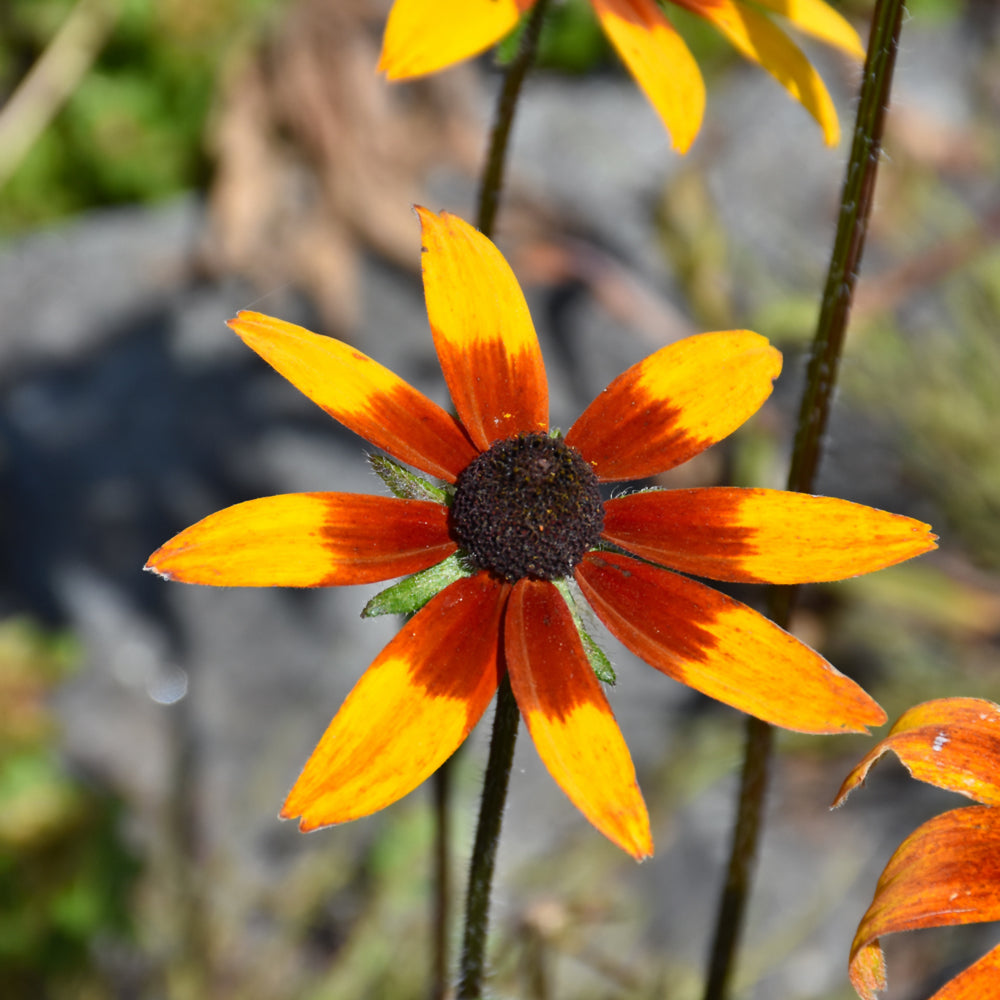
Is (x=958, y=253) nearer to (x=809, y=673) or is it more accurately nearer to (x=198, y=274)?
(x=198, y=274)

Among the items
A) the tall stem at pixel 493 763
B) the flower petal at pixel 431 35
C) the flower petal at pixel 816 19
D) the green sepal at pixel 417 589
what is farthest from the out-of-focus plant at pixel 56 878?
the flower petal at pixel 816 19

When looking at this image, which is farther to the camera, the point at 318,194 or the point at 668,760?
the point at 318,194

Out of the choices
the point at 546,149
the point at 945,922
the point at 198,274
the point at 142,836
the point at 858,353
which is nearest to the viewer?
the point at 945,922

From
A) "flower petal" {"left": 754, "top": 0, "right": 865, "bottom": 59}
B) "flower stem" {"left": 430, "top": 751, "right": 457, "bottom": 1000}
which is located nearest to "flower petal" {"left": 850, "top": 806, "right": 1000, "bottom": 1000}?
"flower stem" {"left": 430, "top": 751, "right": 457, "bottom": 1000}

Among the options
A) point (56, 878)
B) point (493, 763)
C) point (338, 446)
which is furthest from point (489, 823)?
point (338, 446)

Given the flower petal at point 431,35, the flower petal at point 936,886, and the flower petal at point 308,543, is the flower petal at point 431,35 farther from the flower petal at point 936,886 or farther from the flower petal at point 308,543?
the flower petal at point 936,886

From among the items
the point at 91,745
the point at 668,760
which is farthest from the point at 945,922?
the point at 91,745

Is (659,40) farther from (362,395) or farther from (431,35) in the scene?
(362,395)
